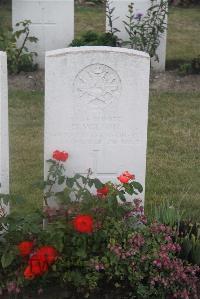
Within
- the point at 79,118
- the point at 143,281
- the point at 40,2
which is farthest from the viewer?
the point at 40,2

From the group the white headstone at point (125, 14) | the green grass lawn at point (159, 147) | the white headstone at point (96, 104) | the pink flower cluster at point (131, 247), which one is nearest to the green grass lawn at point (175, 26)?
the white headstone at point (125, 14)

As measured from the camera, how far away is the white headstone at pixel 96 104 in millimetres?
4785

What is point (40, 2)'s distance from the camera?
31.6ft

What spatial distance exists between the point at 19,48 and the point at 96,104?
5.19 m

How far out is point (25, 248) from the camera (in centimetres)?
440

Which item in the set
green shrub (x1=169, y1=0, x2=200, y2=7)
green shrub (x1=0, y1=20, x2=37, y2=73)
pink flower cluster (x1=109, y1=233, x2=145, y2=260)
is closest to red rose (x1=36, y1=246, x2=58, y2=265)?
pink flower cluster (x1=109, y1=233, x2=145, y2=260)

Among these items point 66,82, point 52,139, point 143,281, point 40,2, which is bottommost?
point 143,281

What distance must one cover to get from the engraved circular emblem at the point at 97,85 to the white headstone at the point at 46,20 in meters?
4.95

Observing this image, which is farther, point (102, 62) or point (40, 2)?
point (40, 2)

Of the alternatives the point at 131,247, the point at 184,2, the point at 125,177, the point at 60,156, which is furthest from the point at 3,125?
the point at 184,2

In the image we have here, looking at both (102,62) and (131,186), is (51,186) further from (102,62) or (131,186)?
(102,62)

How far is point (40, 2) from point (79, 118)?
508 cm

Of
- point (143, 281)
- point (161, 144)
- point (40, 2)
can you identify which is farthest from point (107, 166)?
point (40, 2)

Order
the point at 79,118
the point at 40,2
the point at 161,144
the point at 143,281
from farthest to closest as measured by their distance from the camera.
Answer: the point at 40,2 < the point at 161,144 < the point at 79,118 < the point at 143,281
